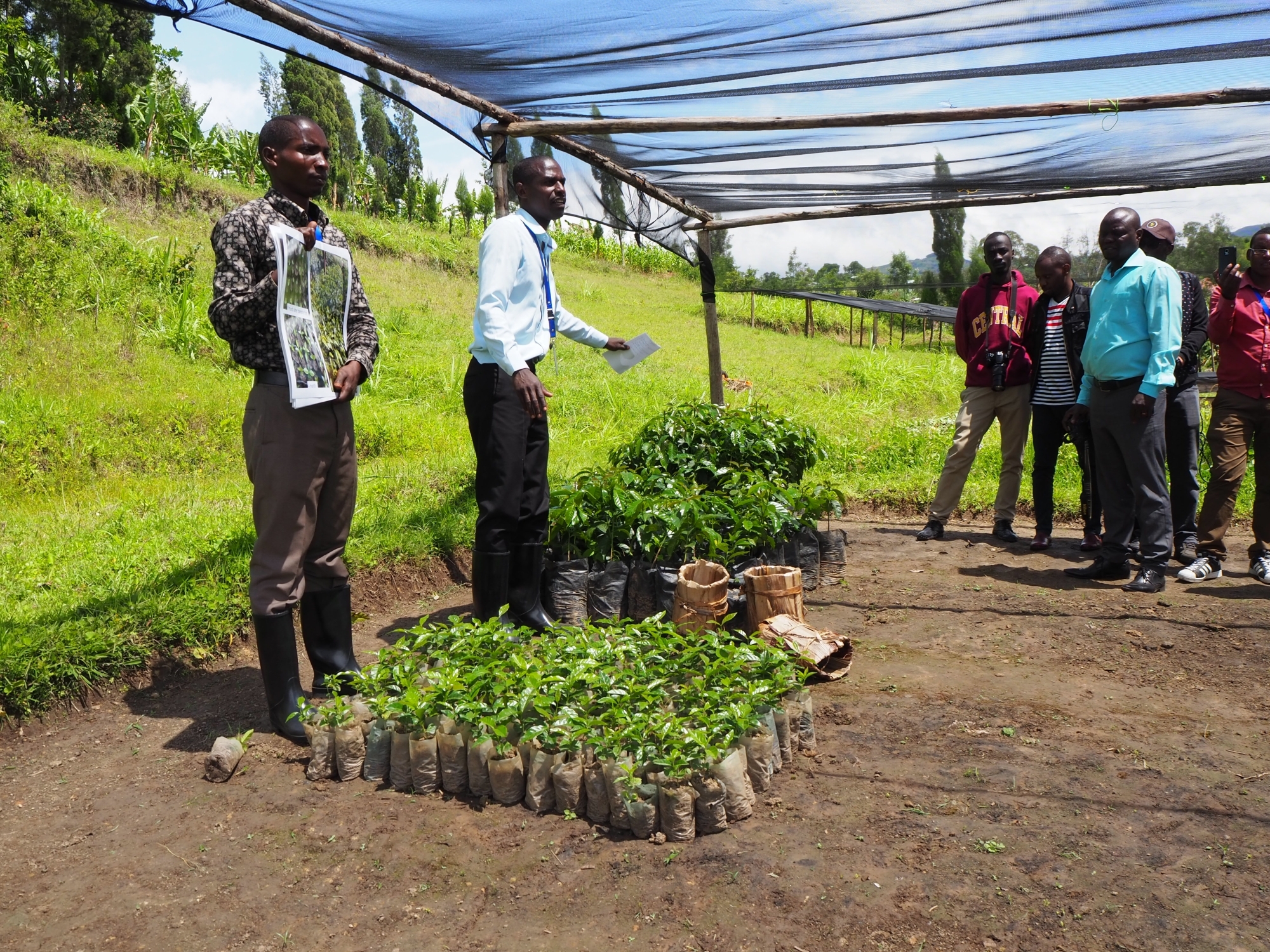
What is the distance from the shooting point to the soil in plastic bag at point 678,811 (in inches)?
107

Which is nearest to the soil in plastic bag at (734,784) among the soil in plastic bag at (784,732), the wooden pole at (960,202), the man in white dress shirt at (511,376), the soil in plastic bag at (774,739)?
the soil in plastic bag at (774,739)

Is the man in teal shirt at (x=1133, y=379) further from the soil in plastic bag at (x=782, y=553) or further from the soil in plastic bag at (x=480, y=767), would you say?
the soil in plastic bag at (x=480, y=767)

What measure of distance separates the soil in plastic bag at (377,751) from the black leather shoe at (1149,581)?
4.20 meters

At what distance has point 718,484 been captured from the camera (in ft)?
18.3

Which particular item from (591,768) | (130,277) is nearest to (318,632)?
(591,768)

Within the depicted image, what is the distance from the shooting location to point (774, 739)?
306cm

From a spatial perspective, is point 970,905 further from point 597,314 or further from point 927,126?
point 597,314

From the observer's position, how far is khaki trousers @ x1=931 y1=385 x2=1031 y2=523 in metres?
6.29

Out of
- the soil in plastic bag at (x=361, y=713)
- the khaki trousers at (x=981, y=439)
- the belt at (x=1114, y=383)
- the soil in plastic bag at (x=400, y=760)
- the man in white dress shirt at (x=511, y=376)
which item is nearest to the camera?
the soil in plastic bag at (x=400, y=760)

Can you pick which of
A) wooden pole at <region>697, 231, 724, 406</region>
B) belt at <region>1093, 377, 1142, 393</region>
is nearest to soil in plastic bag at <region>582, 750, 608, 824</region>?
belt at <region>1093, 377, 1142, 393</region>

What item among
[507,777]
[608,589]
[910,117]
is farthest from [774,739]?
[910,117]

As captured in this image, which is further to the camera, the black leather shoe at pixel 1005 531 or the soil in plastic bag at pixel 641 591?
the black leather shoe at pixel 1005 531

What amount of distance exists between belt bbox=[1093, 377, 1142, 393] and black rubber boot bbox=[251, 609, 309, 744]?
4.46 m

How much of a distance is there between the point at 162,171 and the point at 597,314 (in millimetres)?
7786
